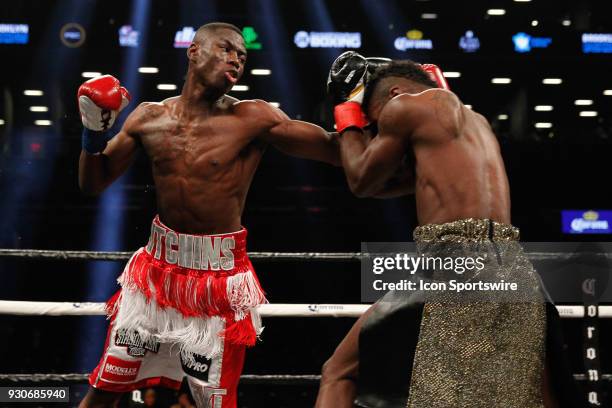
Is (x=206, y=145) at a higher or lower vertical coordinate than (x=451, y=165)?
higher

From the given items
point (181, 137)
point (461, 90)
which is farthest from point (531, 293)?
point (461, 90)

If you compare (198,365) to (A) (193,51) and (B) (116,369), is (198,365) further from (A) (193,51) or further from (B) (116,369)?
(A) (193,51)

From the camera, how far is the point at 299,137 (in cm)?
251

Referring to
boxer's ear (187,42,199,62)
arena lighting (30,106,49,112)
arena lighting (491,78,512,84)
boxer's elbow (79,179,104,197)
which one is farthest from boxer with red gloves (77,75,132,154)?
arena lighting (491,78,512,84)

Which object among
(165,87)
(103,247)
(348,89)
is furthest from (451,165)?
(165,87)

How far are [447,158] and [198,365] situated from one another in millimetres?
1013

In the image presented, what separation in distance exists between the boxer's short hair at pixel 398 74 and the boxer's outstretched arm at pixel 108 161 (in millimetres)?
788

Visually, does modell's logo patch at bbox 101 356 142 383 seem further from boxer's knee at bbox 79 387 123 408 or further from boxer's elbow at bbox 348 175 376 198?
boxer's elbow at bbox 348 175 376 198

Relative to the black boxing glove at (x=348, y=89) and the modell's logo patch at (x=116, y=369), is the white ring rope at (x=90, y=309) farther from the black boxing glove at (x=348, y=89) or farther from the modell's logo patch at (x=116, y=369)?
the black boxing glove at (x=348, y=89)

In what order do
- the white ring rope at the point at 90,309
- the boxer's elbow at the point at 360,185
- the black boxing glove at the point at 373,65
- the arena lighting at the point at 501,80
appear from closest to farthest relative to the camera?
the boxer's elbow at the point at 360,185 < the black boxing glove at the point at 373,65 < the white ring rope at the point at 90,309 < the arena lighting at the point at 501,80

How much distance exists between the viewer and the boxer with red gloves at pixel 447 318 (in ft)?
5.78

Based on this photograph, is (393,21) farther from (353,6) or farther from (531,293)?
(531,293)

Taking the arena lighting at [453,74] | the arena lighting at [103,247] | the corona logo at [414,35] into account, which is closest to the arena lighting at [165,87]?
the arena lighting at [103,247]

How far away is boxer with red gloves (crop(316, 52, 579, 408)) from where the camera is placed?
5.78 ft
